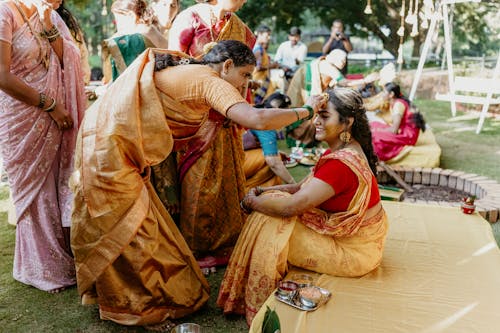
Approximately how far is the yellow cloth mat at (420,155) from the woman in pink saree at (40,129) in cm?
406

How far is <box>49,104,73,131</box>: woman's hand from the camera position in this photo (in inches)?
119

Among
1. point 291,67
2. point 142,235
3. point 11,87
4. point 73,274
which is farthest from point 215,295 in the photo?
point 291,67

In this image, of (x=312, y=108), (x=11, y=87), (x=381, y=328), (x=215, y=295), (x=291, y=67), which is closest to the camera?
(x=381, y=328)

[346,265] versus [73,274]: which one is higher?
[346,265]

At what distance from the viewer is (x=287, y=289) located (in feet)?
8.00

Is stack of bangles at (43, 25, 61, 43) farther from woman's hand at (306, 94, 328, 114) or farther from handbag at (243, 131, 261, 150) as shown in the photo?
handbag at (243, 131, 261, 150)

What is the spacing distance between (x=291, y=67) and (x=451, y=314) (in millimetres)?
8641

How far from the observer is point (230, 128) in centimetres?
340

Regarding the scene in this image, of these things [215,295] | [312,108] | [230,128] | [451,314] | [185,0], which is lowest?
[215,295]

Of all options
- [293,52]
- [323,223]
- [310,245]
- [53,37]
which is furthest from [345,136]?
[293,52]

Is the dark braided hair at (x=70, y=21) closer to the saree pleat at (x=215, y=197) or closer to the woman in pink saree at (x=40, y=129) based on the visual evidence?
the woman in pink saree at (x=40, y=129)

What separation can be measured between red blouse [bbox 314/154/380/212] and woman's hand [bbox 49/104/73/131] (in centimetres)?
165

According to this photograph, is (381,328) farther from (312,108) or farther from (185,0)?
(185,0)

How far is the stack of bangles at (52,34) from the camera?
299 cm
